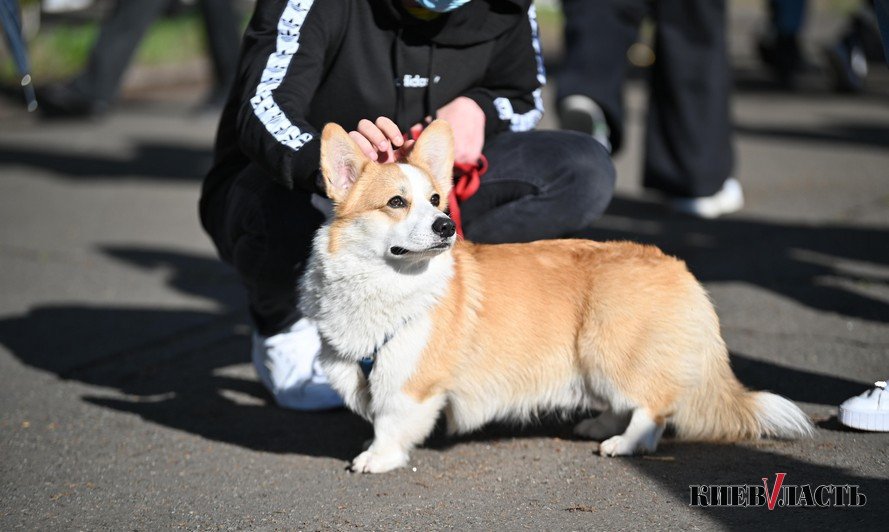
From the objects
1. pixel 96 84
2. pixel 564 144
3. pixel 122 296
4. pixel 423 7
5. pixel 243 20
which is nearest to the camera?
pixel 423 7

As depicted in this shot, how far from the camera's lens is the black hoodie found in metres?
2.86

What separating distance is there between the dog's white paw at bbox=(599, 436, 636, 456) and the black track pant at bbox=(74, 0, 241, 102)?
564cm

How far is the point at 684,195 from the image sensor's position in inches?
219

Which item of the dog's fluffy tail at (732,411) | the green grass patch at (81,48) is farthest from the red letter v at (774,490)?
the green grass patch at (81,48)

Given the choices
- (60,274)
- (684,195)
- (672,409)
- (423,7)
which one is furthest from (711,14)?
(60,274)

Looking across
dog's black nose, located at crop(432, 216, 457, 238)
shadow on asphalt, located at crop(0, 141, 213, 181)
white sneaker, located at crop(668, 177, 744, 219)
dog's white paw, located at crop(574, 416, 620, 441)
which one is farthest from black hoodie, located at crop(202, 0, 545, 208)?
shadow on asphalt, located at crop(0, 141, 213, 181)

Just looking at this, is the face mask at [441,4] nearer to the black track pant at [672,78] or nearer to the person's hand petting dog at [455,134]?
the person's hand petting dog at [455,134]

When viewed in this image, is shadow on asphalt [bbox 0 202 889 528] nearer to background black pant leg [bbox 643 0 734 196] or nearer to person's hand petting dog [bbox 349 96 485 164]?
background black pant leg [bbox 643 0 734 196]

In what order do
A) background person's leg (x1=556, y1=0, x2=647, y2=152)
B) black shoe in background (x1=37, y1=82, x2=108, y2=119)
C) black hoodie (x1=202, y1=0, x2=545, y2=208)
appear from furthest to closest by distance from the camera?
black shoe in background (x1=37, y1=82, x2=108, y2=119) < background person's leg (x1=556, y1=0, x2=647, y2=152) < black hoodie (x1=202, y1=0, x2=545, y2=208)

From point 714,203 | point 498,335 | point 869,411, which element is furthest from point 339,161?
point 714,203

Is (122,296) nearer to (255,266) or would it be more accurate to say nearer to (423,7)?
(255,266)

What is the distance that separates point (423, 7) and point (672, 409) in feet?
4.62

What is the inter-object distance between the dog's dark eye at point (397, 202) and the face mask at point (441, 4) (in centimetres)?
69

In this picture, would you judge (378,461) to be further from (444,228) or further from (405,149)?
(405,149)
